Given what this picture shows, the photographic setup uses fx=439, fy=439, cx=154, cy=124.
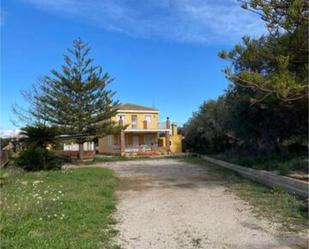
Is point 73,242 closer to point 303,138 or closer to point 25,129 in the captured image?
point 25,129

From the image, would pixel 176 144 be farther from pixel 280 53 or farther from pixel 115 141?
pixel 280 53

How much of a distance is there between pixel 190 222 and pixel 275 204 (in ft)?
8.45

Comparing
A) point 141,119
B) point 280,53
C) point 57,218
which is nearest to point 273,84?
point 280,53

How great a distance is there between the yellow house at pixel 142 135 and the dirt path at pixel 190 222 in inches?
1186

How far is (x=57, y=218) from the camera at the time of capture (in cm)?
742

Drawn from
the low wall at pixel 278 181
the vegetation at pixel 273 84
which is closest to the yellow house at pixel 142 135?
A: the vegetation at pixel 273 84

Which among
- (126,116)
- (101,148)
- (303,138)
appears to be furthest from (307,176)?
(101,148)

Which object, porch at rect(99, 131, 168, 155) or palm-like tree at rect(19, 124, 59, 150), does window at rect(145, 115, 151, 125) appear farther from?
palm-like tree at rect(19, 124, 59, 150)

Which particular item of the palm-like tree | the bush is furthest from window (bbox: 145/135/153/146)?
the bush

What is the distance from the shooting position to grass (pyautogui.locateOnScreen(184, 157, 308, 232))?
7649mm

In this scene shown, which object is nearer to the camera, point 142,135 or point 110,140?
point 110,140

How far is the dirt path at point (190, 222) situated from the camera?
6285 millimetres

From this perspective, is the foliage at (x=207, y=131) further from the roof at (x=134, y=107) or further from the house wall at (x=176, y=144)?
the roof at (x=134, y=107)

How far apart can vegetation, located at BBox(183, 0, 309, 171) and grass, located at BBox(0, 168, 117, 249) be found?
14.2ft
